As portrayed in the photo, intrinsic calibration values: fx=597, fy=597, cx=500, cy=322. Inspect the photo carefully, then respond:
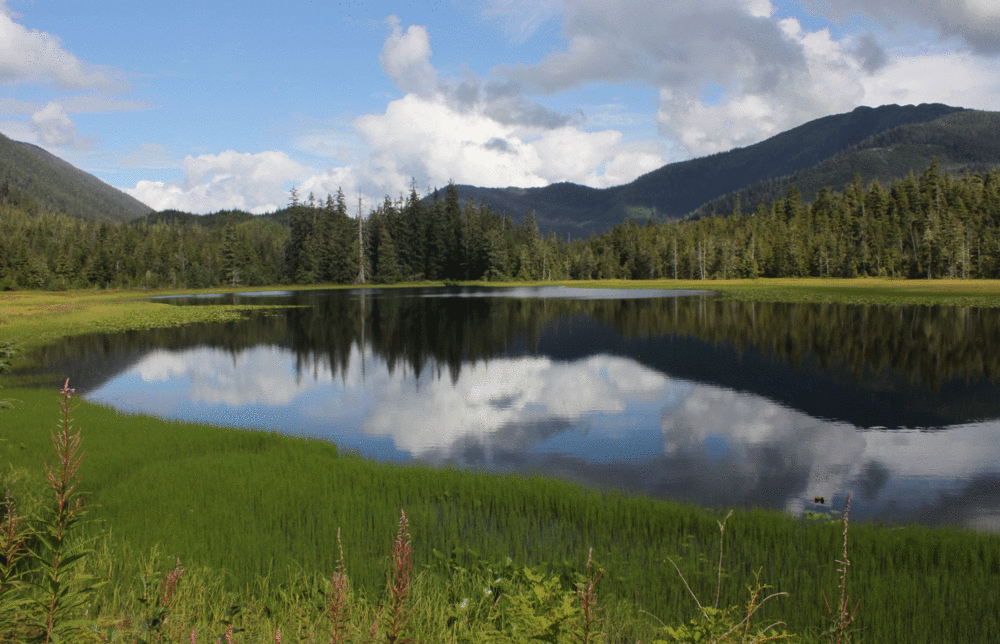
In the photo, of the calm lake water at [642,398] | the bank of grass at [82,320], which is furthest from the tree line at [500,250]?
the calm lake water at [642,398]

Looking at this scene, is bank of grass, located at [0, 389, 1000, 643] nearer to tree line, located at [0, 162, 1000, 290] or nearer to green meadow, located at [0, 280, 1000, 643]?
green meadow, located at [0, 280, 1000, 643]

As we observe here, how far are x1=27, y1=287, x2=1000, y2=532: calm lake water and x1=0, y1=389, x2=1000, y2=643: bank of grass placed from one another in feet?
5.91

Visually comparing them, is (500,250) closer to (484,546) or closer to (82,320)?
(82,320)

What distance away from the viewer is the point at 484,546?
890cm

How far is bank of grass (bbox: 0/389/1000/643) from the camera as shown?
698 cm

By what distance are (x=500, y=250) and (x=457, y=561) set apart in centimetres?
12873

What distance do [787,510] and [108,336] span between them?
138 feet

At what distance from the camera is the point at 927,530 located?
959 centimetres

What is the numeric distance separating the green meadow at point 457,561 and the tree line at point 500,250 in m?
122

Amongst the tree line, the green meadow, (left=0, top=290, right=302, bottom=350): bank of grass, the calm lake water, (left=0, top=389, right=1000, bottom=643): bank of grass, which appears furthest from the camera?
the tree line

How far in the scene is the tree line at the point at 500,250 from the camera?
13075cm

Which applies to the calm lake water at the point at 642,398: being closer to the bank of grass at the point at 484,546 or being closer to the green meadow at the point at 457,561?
the bank of grass at the point at 484,546

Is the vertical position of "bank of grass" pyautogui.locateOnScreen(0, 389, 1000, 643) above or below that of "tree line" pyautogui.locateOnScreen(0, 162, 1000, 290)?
below

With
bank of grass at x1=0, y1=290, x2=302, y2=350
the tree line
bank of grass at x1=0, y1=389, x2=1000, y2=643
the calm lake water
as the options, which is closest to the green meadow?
bank of grass at x1=0, y1=389, x2=1000, y2=643
